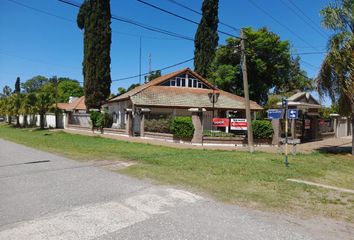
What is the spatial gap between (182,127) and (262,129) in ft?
16.0

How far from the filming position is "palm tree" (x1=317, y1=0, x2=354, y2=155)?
15.3 m

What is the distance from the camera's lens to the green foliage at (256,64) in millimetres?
34438

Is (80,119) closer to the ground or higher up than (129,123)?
higher up

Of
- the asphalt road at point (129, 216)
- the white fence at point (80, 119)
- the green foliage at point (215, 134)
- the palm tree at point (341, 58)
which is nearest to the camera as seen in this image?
the asphalt road at point (129, 216)

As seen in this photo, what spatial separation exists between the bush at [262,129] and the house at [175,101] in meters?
3.31

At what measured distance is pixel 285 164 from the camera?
12.0 meters

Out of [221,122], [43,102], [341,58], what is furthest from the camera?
[43,102]

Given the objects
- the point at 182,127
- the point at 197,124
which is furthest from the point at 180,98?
the point at 197,124

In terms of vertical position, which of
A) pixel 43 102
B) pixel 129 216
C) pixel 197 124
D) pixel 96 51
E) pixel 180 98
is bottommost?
pixel 129 216

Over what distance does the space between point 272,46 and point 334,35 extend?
19.5m

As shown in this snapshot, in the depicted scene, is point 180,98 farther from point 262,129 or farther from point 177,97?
point 262,129

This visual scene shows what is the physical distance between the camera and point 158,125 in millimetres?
22953

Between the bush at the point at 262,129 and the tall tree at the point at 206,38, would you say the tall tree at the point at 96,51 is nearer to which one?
the tall tree at the point at 206,38

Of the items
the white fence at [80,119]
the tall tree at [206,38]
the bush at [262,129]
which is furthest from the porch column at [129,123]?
the tall tree at [206,38]
